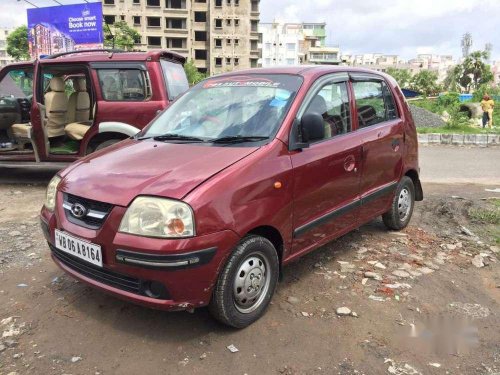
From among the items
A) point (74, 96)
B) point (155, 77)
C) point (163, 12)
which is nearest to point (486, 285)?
point (155, 77)

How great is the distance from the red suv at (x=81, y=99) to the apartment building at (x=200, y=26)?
53390 mm

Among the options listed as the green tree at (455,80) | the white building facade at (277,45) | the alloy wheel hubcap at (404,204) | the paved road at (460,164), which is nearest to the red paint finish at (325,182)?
the alloy wheel hubcap at (404,204)

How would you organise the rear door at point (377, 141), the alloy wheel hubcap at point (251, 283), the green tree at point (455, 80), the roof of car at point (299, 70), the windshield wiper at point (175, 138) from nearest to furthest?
1. the alloy wheel hubcap at point (251, 283)
2. the windshield wiper at point (175, 138)
3. the roof of car at point (299, 70)
4. the rear door at point (377, 141)
5. the green tree at point (455, 80)

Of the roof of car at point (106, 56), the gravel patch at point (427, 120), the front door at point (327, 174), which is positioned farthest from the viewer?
the gravel patch at point (427, 120)

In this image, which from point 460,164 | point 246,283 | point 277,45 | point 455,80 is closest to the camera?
point 246,283

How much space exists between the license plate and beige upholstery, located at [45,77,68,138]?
188 inches

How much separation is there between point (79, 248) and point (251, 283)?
1156mm

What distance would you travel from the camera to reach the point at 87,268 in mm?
2973

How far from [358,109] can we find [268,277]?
75.6 inches

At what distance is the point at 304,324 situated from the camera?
318cm

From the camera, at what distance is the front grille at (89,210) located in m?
2.81

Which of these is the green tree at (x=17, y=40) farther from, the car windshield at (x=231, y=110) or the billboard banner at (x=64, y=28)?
the car windshield at (x=231, y=110)

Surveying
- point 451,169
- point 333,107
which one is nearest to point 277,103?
point 333,107

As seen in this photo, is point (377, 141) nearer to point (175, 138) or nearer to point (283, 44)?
point (175, 138)
